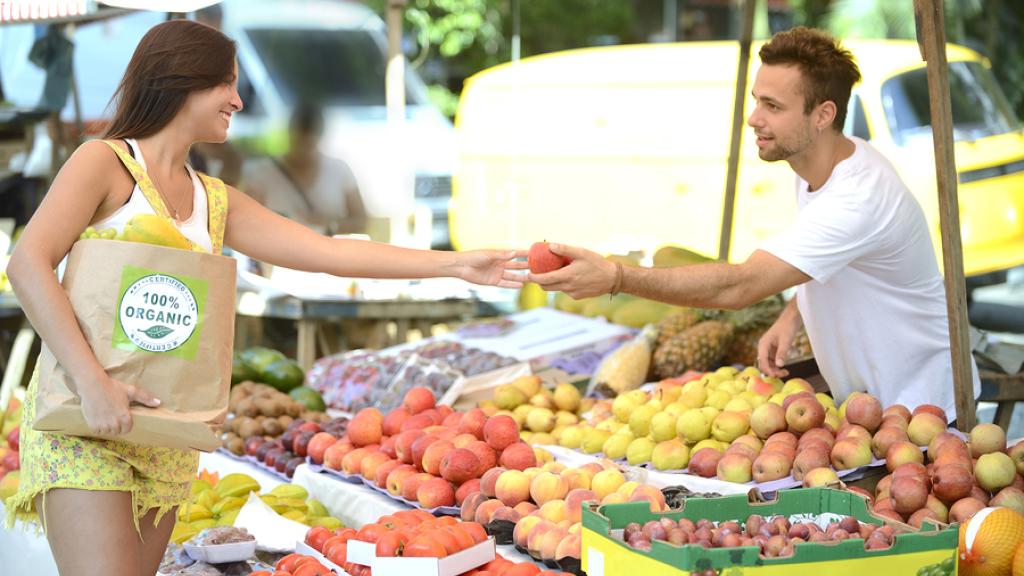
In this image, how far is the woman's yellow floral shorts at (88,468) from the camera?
2.40 m

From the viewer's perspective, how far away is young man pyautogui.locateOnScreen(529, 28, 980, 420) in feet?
10.4

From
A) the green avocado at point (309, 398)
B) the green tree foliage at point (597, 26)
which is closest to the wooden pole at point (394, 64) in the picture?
the green avocado at point (309, 398)

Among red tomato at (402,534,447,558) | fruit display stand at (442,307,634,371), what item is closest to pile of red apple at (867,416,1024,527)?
red tomato at (402,534,447,558)

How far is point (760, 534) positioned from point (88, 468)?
4.56ft

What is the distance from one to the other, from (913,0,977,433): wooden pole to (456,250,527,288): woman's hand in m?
1.17

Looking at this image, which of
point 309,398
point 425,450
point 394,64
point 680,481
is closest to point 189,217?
point 425,450

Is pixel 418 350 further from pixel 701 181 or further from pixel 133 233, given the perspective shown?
pixel 701 181

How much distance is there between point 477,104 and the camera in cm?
1072

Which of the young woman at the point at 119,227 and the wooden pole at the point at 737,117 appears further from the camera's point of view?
the wooden pole at the point at 737,117

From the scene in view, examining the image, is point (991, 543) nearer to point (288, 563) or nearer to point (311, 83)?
point (288, 563)

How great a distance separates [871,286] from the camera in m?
3.46

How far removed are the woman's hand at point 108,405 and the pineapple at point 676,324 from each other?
2965mm

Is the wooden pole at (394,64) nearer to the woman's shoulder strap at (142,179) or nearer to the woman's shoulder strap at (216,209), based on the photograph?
the woman's shoulder strap at (216,209)

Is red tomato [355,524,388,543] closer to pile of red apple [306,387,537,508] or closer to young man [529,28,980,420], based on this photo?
pile of red apple [306,387,537,508]
